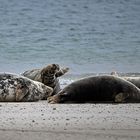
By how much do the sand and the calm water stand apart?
5.79 m

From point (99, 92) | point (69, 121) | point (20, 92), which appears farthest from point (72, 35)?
point (69, 121)

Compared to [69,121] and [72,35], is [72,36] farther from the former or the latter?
[69,121]

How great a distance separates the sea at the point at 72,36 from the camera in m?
14.0

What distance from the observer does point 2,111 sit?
20.9 feet

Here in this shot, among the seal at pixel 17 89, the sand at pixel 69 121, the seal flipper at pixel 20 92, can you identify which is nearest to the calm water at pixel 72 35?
the seal at pixel 17 89

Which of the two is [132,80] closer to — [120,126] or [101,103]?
[101,103]

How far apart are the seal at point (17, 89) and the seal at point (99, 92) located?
35 centimetres

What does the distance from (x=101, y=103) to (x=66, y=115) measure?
3.99ft

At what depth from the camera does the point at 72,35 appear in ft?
68.7

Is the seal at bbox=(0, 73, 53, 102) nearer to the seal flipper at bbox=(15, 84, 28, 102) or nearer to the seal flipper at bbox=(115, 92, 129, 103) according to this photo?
the seal flipper at bbox=(15, 84, 28, 102)

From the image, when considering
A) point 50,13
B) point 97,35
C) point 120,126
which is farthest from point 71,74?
point 50,13

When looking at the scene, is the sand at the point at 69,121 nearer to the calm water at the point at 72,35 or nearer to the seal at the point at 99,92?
the seal at the point at 99,92

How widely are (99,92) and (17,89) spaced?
3.19ft

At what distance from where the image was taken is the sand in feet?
16.8
